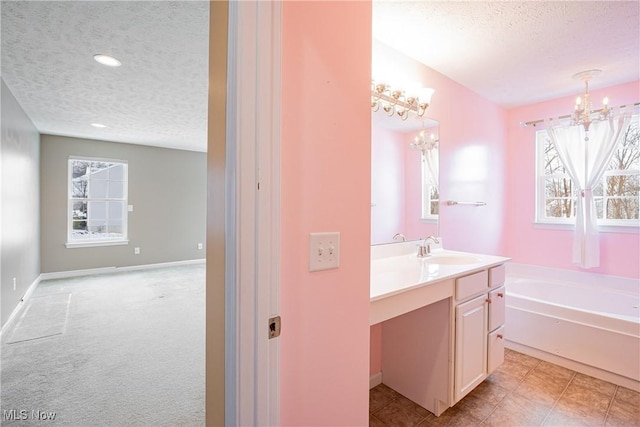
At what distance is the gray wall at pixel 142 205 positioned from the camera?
4898 millimetres

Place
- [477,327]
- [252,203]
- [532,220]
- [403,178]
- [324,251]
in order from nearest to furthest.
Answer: [252,203]
[324,251]
[477,327]
[403,178]
[532,220]

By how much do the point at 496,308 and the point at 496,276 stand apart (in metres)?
0.22

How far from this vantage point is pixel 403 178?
242 centimetres

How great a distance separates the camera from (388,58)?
2.24 metres

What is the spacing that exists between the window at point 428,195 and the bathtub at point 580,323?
1.01m

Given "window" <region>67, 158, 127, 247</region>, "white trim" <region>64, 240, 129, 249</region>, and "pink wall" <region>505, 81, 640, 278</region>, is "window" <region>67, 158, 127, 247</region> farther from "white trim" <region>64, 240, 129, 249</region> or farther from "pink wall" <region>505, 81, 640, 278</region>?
"pink wall" <region>505, 81, 640, 278</region>

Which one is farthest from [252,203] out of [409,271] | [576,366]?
[576,366]

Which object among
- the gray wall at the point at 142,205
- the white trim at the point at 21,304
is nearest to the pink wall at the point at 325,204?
the white trim at the point at 21,304

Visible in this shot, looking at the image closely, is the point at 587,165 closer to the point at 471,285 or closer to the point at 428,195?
the point at 428,195

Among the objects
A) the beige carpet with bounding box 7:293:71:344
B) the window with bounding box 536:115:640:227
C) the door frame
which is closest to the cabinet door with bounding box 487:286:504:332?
the door frame

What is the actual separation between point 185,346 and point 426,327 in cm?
204

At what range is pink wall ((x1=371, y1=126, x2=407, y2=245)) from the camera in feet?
7.23

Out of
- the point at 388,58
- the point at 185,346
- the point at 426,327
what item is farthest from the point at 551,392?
the point at 185,346

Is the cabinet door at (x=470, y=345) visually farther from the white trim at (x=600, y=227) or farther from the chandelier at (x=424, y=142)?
the white trim at (x=600, y=227)
